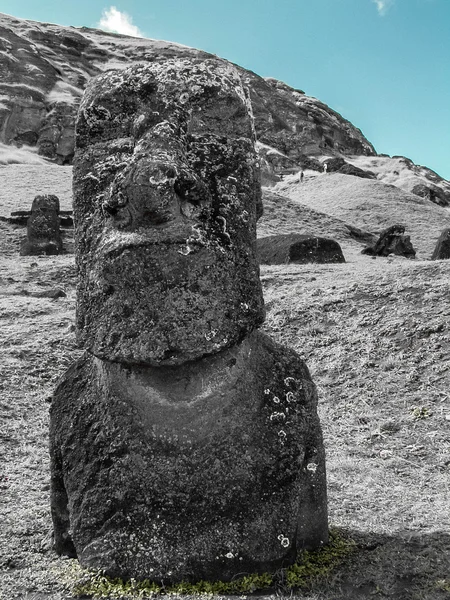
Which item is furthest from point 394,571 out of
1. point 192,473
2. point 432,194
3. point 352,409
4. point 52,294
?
point 432,194

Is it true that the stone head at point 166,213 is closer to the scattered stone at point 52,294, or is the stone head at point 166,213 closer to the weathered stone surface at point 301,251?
the scattered stone at point 52,294

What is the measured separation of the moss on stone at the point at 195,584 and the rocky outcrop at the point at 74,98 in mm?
47219

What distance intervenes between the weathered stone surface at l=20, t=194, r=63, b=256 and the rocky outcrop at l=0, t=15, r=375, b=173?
32068 millimetres

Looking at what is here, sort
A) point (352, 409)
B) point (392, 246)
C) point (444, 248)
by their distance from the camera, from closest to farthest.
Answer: point (352, 409) < point (444, 248) < point (392, 246)

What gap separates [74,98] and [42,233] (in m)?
46.3

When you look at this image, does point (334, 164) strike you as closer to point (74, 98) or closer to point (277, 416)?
point (74, 98)

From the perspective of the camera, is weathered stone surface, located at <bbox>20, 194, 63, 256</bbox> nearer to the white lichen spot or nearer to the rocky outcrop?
the white lichen spot

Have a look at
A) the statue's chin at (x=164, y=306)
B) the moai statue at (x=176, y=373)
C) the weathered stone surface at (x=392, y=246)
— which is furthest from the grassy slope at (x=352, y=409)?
the weathered stone surface at (x=392, y=246)

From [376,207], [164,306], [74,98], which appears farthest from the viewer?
[74,98]

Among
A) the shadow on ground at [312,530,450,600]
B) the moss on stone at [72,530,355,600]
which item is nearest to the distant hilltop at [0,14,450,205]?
the shadow on ground at [312,530,450,600]

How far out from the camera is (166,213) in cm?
306

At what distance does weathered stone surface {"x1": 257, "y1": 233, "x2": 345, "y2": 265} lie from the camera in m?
15.1

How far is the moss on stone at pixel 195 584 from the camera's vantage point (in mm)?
2977

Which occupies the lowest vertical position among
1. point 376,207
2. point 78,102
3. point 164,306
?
point 164,306
